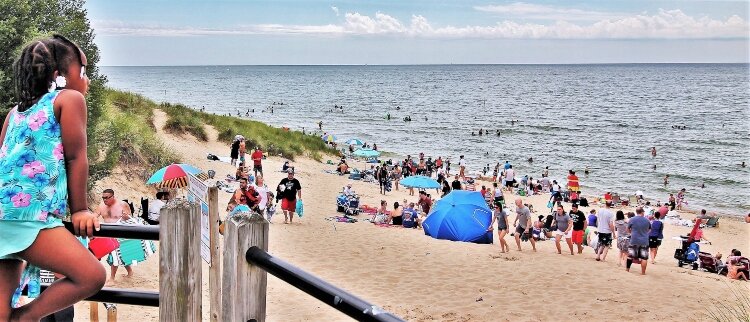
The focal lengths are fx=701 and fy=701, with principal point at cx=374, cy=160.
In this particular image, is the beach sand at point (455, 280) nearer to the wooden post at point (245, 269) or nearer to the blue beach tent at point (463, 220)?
the blue beach tent at point (463, 220)

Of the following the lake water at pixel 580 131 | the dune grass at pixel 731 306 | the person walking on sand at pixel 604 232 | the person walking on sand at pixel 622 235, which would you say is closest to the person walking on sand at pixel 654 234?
the person walking on sand at pixel 604 232

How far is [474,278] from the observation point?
1379 cm

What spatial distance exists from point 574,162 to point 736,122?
3577 centimetres

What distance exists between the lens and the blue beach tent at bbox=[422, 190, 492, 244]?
54.4 feet

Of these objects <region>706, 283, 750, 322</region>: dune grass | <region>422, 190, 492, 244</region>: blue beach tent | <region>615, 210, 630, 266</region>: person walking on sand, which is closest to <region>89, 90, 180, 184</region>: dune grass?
<region>422, 190, 492, 244</region>: blue beach tent

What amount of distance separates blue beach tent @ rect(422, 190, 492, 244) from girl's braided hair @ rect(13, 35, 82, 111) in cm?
1436

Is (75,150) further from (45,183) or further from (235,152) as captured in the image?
(235,152)

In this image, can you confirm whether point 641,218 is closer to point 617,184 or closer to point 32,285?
point 32,285

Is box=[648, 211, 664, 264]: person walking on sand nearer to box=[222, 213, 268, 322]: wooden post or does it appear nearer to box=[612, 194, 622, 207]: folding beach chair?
box=[612, 194, 622, 207]: folding beach chair

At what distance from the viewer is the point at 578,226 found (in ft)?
54.3

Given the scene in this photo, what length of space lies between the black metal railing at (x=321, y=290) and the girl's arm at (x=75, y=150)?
660 mm

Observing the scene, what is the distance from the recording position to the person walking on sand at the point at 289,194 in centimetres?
1787

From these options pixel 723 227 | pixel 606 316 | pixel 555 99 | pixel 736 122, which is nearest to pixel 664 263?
pixel 606 316

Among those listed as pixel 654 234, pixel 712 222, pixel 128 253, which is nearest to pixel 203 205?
pixel 128 253
